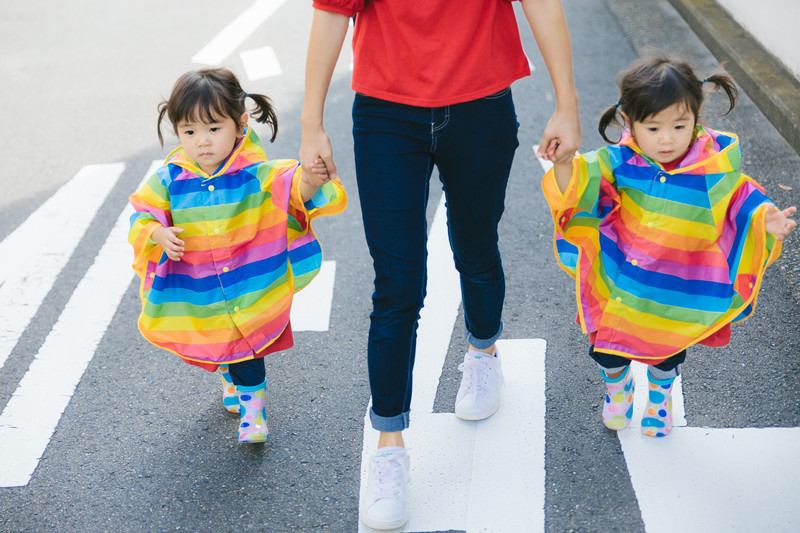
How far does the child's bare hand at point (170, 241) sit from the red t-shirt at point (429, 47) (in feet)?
2.44

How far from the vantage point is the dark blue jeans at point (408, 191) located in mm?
2326

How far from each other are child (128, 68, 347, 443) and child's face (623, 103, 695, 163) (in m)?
0.93

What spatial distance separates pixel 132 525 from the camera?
266 centimetres

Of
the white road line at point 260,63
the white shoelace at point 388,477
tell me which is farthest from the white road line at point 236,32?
the white shoelace at point 388,477

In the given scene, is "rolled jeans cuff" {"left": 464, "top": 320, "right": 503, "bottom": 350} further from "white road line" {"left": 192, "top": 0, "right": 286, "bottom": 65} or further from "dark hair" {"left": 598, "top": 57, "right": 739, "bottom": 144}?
"white road line" {"left": 192, "top": 0, "right": 286, "bottom": 65}

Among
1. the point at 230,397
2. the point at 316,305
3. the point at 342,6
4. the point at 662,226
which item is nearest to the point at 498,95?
the point at 342,6

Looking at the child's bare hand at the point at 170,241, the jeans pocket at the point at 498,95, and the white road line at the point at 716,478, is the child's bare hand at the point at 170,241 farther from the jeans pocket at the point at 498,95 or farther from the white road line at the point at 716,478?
the white road line at the point at 716,478

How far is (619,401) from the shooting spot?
2.81 meters

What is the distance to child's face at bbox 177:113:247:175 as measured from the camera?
8.86 ft

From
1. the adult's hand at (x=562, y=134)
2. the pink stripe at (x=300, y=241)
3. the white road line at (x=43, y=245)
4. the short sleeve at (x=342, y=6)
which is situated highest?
the short sleeve at (x=342, y=6)

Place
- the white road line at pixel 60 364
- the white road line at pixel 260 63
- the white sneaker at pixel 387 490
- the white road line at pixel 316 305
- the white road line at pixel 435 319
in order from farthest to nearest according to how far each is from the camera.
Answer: the white road line at pixel 260 63 < the white road line at pixel 316 305 < the white road line at pixel 435 319 < the white road line at pixel 60 364 < the white sneaker at pixel 387 490

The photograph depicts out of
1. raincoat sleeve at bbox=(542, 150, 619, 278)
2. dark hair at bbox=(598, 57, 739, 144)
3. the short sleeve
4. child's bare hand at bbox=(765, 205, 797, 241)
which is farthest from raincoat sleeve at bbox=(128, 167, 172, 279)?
child's bare hand at bbox=(765, 205, 797, 241)

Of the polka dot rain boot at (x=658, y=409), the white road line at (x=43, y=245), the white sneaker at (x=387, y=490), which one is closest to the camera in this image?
the white sneaker at (x=387, y=490)

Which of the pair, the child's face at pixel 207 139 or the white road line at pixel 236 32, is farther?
the white road line at pixel 236 32
